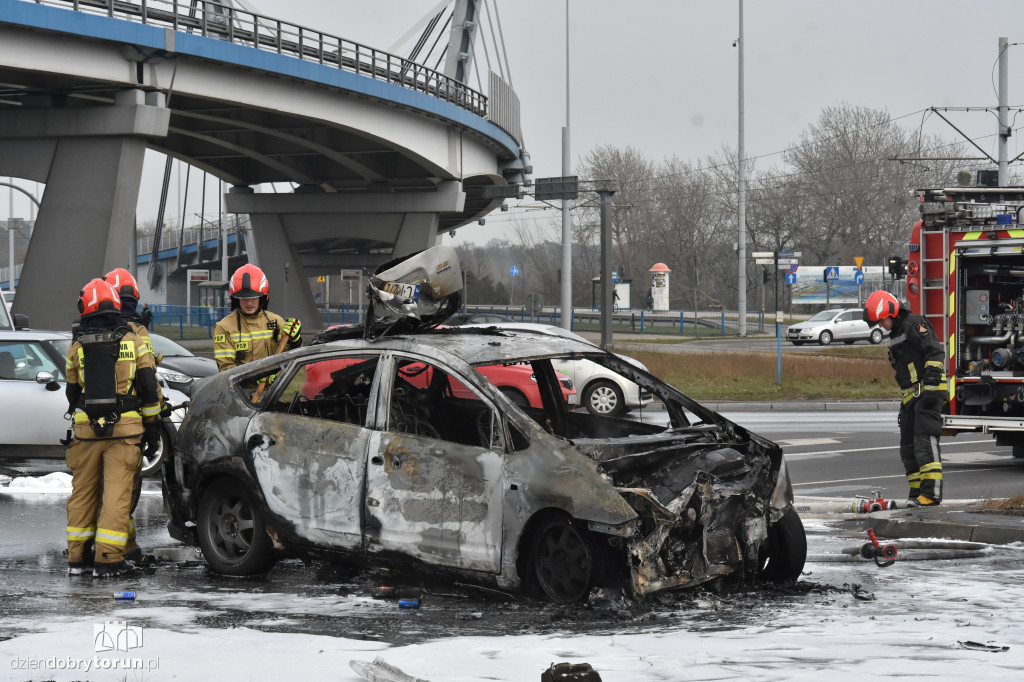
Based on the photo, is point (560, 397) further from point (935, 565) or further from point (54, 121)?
point (54, 121)

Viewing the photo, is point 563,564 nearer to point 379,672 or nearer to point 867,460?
point 379,672

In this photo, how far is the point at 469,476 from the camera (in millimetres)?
6039

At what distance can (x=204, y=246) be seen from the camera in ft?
315

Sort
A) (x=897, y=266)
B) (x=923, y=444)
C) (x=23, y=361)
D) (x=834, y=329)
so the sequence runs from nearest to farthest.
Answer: (x=923, y=444) → (x=23, y=361) → (x=897, y=266) → (x=834, y=329)

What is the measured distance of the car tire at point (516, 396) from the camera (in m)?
6.26

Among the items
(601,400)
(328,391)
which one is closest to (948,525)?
(601,400)

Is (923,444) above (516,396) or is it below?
below

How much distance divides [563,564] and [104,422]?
10.1ft

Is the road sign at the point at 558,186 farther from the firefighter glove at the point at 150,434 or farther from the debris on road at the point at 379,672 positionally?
the debris on road at the point at 379,672

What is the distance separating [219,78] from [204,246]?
63.9 metres

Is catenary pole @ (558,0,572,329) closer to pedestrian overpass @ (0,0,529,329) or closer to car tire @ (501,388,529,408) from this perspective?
pedestrian overpass @ (0,0,529,329)

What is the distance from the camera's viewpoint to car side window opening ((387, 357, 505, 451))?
6496 mm

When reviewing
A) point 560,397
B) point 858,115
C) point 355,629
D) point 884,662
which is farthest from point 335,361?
point 858,115

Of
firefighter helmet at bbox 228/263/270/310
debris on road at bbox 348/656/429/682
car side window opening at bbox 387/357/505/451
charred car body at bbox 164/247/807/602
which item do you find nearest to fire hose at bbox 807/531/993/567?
charred car body at bbox 164/247/807/602
